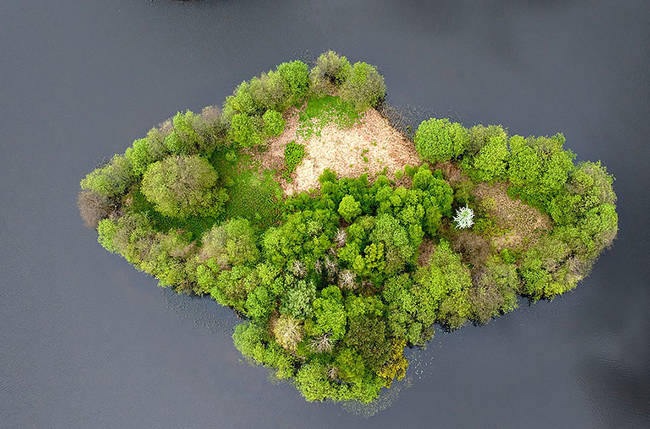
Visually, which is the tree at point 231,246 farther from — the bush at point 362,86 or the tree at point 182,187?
the bush at point 362,86

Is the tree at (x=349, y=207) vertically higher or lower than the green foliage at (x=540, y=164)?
lower

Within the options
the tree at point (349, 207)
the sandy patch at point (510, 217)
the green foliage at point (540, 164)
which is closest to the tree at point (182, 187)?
the tree at point (349, 207)

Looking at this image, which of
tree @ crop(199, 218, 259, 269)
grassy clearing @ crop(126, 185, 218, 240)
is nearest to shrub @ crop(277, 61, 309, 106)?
tree @ crop(199, 218, 259, 269)

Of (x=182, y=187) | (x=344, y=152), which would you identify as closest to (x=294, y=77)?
(x=344, y=152)

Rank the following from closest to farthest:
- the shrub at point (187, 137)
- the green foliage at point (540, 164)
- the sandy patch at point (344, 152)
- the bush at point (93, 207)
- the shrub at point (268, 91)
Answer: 1. the green foliage at point (540, 164)
2. the bush at point (93, 207)
3. the shrub at point (187, 137)
4. the shrub at point (268, 91)
5. the sandy patch at point (344, 152)

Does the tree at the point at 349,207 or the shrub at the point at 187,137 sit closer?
the tree at the point at 349,207

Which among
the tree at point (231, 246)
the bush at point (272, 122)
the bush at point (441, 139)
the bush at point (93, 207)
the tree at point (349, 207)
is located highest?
the bush at point (272, 122)
